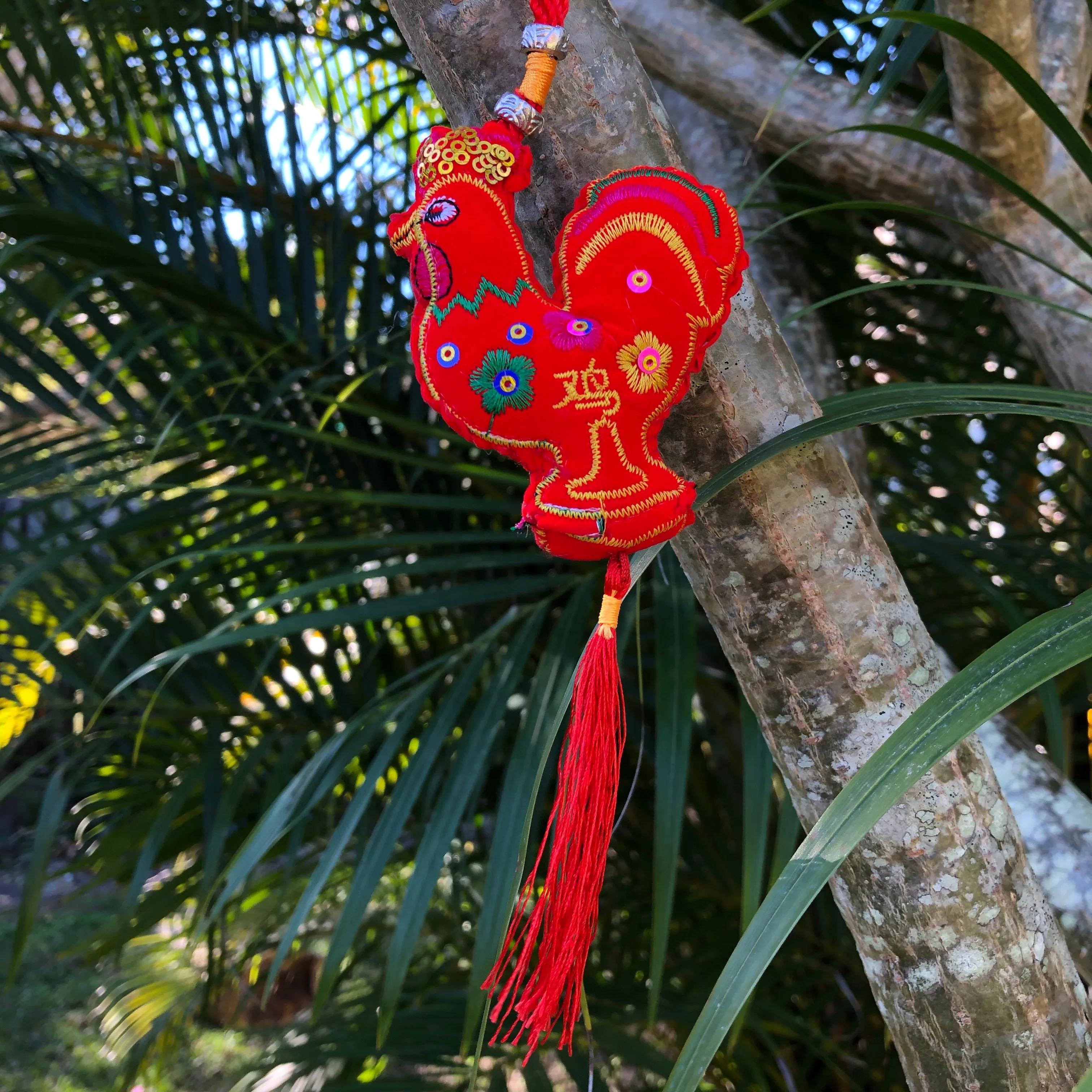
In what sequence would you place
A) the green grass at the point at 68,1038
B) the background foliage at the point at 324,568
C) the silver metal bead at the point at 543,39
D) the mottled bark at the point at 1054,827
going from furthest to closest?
1. the green grass at the point at 68,1038
2. the background foliage at the point at 324,568
3. the mottled bark at the point at 1054,827
4. the silver metal bead at the point at 543,39

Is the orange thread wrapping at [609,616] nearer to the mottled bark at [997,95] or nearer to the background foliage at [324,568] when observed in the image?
the background foliage at [324,568]

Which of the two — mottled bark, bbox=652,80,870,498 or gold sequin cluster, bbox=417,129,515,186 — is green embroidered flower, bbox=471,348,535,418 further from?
mottled bark, bbox=652,80,870,498

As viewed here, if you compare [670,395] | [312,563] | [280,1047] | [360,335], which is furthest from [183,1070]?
[670,395]

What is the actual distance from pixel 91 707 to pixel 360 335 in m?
0.35

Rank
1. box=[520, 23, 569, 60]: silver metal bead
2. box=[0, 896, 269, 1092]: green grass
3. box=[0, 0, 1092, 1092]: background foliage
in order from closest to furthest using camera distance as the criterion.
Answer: box=[520, 23, 569, 60]: silver metal bead < box=[0, 0, 1092, 1092]: background foliage < box=[0, 896, 269, 1092]: green grass

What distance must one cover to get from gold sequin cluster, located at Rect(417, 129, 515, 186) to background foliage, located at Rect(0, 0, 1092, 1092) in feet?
0.74

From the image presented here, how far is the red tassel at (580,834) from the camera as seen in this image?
0.29 m

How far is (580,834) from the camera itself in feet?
0.94

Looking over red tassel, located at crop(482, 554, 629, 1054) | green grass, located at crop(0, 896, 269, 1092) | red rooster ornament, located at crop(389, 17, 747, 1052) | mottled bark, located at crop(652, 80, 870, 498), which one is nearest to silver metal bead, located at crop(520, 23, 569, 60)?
red rooster ornament, located at crop(389, 17, 747, 1052)

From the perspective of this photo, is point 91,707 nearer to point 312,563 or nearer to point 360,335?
point 312,563

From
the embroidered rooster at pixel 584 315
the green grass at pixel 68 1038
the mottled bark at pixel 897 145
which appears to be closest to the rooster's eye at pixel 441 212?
the embroidered rooster at pixel 584 315

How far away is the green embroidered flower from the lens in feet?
0.91

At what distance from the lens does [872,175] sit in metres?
0.53

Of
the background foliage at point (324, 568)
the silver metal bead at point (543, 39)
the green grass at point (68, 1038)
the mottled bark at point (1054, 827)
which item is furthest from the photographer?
the green grass at point (68, 1038)
